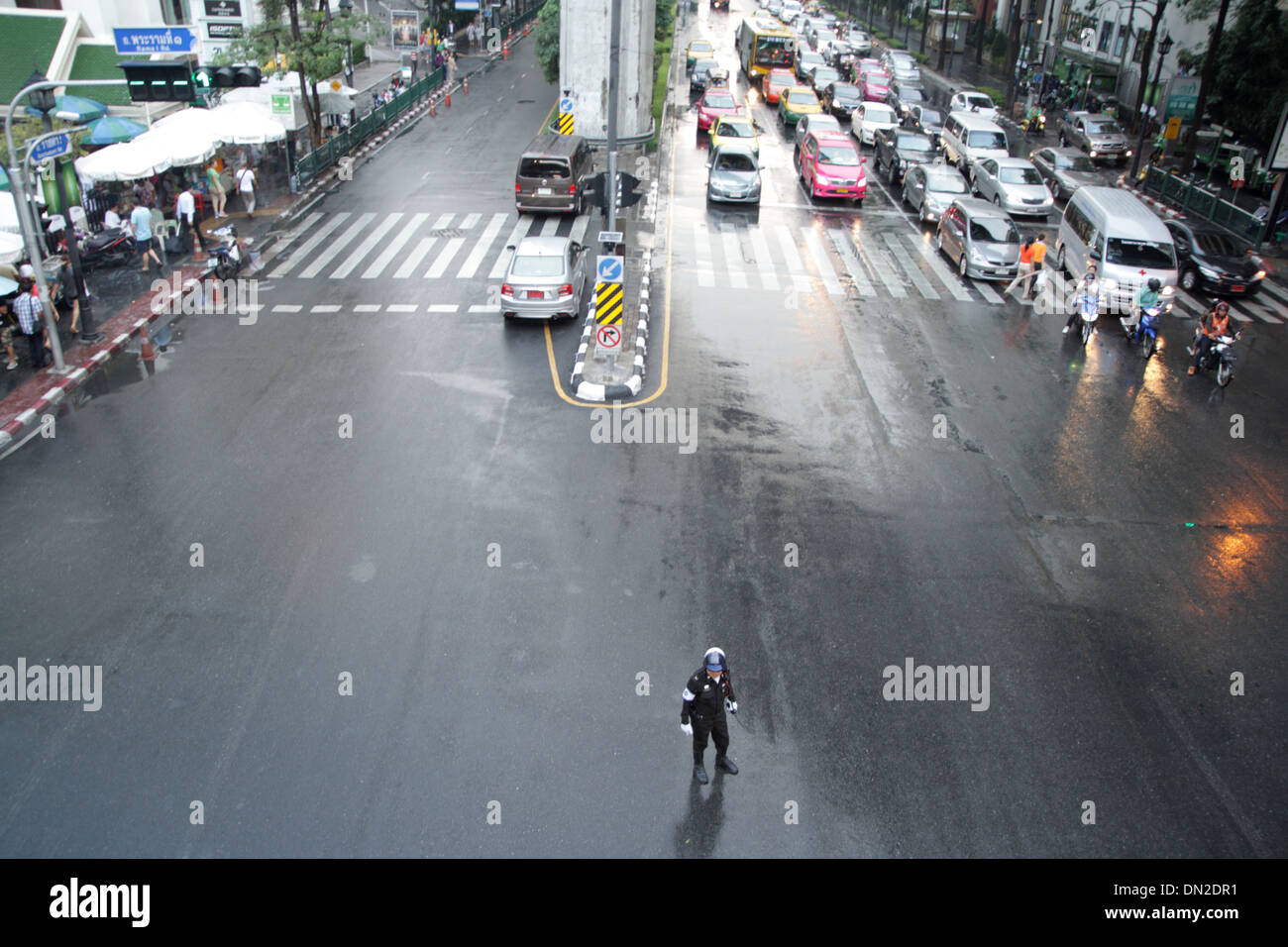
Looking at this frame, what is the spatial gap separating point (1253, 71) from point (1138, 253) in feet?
67.1

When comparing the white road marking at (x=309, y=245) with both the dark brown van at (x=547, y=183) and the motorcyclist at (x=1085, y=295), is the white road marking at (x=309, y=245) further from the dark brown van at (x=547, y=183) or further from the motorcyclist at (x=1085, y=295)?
the motorcyclist at (x=1085, y=295)

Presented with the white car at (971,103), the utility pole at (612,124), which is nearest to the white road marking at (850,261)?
the utility pole at (612,124)

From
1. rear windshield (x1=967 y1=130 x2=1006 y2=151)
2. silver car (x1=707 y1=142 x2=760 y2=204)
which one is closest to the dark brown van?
silver car (x1=707 y1=142 x2=760 y2=204)

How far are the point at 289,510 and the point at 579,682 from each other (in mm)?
5243

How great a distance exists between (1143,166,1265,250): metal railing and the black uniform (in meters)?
26.1

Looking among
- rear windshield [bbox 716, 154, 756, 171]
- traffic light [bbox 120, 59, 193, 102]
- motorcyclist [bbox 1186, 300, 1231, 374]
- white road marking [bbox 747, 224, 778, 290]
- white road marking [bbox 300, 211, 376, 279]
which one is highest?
traffic light [bbox 120, 59, 193, 102]

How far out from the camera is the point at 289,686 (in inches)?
367

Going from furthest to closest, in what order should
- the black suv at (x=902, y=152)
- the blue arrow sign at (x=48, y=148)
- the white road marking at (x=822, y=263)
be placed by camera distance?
the black suv at (x=902, y=152) < the white road marking at (x=822, y=263) < the blue arrow sign at (x=48, y=148)

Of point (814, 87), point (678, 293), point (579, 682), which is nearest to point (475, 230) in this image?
point (678, 293)

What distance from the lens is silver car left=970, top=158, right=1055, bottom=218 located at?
91.6ft

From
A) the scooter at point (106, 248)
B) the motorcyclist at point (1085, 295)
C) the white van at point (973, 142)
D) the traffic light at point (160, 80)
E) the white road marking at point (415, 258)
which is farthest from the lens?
the white van at point (973, 142)

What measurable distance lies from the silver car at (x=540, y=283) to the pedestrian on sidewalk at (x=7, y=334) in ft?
29.5

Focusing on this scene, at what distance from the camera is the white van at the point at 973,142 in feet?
107

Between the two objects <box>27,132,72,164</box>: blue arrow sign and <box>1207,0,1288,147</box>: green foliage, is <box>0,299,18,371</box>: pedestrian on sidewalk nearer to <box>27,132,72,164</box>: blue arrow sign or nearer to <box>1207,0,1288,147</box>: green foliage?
<box>27,132,72,164</box>: blue arrow sign
